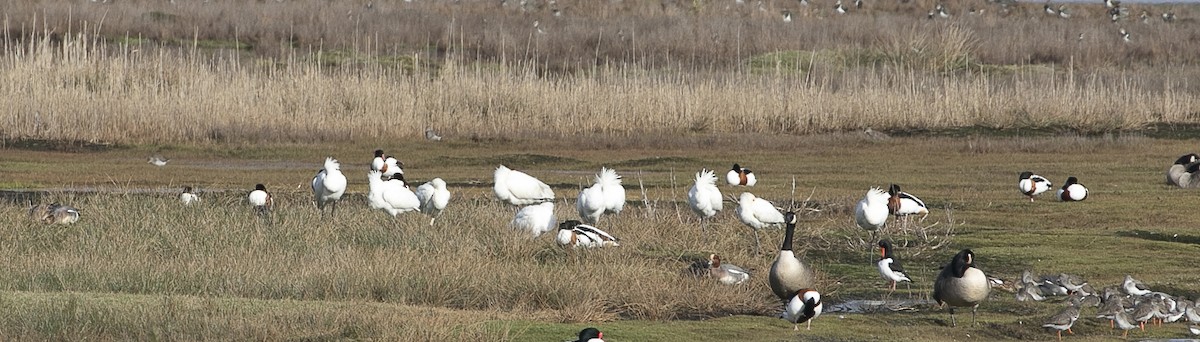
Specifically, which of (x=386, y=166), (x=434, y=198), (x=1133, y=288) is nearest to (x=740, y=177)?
(x=386, y=166)

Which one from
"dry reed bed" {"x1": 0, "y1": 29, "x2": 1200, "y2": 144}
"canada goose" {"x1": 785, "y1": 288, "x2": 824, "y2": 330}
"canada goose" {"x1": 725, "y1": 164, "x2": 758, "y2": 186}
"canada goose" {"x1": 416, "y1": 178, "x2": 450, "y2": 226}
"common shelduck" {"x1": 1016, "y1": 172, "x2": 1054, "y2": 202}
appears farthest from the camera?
"dry reed bed" {"x1": 0, "y1": 29, "x2": 1200, "y2": 144}

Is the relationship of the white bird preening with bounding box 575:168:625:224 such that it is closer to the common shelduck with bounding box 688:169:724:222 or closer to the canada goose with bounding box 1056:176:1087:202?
the common shelduck with bounding box 688:169:724:222

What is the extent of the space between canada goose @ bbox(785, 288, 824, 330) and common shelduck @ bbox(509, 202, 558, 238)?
3.80m

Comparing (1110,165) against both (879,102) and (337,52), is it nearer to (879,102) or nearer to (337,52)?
(879,102)

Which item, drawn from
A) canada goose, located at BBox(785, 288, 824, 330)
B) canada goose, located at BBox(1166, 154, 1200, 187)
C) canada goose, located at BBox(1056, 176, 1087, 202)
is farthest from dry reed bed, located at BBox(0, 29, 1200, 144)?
canada goose, located at BBox(785, 288, 824, 330)

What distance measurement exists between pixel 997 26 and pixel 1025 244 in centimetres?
3646

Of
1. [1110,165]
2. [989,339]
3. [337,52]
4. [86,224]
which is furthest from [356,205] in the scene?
[337,52]

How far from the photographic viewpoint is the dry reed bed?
25656 mm

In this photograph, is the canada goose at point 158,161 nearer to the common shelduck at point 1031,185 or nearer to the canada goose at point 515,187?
the canada goose at point 515,187

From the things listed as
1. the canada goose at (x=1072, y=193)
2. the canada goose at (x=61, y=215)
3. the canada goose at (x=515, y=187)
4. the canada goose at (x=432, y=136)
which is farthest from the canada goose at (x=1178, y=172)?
the canada goose at (x=61, y=215)

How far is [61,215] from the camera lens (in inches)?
524

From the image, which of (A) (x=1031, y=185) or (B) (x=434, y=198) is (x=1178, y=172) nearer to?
(A) (x=1031, y=185)

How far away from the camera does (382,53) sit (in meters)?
40.2

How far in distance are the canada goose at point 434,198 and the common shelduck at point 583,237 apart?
1.84 m
